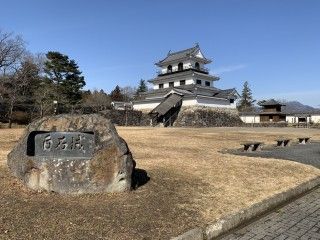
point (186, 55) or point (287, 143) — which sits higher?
point (186, 55)

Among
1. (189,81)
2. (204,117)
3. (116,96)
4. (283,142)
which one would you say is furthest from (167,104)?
(116,96)

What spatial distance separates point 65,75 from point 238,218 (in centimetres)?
4402

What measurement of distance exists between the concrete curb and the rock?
1.72 meters

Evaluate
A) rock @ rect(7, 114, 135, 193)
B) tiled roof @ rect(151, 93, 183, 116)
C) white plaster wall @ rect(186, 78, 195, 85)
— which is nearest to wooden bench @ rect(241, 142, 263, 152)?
rock @ rect(7, 114, 135, 193)

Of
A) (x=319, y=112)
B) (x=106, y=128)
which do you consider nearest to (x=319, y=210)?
(x=106, y=128)

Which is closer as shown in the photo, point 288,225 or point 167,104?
point 288,225

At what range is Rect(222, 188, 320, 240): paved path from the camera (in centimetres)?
501

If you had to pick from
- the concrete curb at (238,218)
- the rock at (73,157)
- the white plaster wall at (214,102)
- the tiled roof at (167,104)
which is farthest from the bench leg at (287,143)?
the white plaster wall at (214,102)

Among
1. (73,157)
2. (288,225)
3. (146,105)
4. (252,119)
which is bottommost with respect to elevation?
(288,225)

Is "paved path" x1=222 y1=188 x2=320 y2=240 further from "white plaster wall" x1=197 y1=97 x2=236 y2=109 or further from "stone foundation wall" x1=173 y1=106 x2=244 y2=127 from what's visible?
"white plaster wall" x1=197 y1=97 x2=236 y2=109

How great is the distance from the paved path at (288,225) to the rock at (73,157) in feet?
7.07

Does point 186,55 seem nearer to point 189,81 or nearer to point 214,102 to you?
point 189,81

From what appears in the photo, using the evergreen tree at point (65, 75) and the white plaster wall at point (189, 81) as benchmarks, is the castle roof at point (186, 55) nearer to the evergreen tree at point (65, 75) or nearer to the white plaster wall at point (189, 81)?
the white plaster wall at point (189, 81)

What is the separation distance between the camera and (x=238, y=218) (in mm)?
5578
